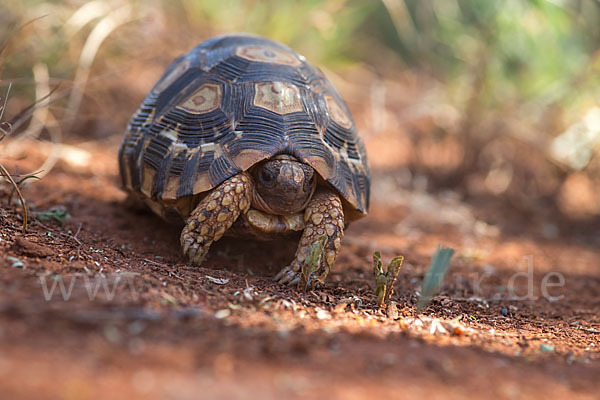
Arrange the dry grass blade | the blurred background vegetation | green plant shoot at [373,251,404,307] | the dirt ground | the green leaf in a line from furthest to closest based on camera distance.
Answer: the blurred background vegetation
the dry grass blade
green plant shoot at [373,251,404,307]
the green leaf
the dirt ground

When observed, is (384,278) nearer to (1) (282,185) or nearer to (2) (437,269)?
(2) (437,269)

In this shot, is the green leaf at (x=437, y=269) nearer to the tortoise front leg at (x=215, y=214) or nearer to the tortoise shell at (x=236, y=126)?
the tortoise shell at (x=236, y=126)

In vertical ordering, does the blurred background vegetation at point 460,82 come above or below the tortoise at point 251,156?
above

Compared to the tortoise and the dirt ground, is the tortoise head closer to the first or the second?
the tortoise

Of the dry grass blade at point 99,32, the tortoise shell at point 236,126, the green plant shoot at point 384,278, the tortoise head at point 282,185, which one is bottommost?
the green plant shoot at point 384,278

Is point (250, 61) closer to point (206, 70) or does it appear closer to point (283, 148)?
point (206, 70)

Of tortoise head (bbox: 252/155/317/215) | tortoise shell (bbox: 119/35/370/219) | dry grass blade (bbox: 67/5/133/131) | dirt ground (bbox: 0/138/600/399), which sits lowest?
dirt ground (bbox: 0/138/600/399)

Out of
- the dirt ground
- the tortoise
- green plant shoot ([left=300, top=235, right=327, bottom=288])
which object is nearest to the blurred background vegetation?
→ the dirt ground

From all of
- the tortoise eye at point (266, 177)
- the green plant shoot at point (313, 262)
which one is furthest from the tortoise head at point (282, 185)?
the green plant shoot at point (313, 262)

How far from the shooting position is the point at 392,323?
222cm

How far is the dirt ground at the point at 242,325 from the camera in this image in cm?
148

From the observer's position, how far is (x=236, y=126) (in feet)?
9.36

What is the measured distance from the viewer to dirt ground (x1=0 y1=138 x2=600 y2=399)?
1.48 m

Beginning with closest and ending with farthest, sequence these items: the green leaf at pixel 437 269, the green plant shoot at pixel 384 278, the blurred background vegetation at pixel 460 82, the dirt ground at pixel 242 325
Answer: the dirt ground at pixel 242 325 < the green leaf at pixel 437 269 < the green plant shoot at pixel 384 278 < the blurred background vegetation at pixel 460 82
